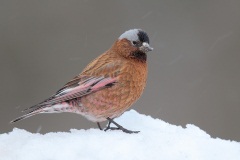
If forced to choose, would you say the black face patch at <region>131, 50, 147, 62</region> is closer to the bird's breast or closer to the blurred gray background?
the bird's breast

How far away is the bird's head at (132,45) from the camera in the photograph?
20.4 ft

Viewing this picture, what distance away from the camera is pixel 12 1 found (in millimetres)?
11656

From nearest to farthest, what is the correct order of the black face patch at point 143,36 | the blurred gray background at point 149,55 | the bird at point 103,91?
1. the bird at point 103,91
2. the black face patch at point 143,36
3. the blurred gray background at point 149,55

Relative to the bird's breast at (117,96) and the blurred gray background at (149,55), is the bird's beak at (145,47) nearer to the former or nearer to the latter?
the bird's breast at (117,96)

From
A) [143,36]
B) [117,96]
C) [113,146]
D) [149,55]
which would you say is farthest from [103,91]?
[149,55]

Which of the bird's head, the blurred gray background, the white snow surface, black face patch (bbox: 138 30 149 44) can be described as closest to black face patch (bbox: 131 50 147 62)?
the bird's head

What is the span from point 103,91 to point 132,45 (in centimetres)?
58

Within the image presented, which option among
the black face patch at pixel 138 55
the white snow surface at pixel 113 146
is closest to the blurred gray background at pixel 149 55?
the black face patch at pixel 138 55

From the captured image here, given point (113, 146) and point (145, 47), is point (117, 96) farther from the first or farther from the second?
point (113, 146)

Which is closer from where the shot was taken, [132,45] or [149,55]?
[132,45]

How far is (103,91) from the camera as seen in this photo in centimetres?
598

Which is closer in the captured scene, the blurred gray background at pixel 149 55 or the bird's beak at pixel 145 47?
the bird's beak at pixel 145 47

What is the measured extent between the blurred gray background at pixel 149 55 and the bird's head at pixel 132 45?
358cm

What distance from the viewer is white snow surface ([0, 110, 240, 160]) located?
184 inches
